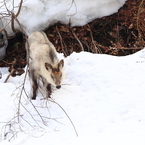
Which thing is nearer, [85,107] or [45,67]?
[85,107]

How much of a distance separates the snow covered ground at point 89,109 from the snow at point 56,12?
9.03 ft

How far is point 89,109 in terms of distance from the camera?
4793mm

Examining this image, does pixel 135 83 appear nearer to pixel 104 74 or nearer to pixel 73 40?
pixel 104 74

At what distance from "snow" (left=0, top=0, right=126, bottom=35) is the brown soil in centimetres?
24

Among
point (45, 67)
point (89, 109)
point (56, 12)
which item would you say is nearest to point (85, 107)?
point (89, 109)

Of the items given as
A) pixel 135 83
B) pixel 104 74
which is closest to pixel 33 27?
pixel 104 74

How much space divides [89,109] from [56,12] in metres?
4.73

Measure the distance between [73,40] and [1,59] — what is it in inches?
102

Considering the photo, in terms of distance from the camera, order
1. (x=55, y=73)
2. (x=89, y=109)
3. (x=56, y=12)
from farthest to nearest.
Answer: (x=56, y=12) → (x=55, y=73) → (x=89, y=109)

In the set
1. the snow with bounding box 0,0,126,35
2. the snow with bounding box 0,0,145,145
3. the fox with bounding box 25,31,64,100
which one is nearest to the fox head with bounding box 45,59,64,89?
the fox with bounding box 25,31,64,100

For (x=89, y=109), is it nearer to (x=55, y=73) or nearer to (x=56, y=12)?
(x=55, y=73)

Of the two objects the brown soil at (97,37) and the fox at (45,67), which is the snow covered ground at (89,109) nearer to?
the fox at (45,67)

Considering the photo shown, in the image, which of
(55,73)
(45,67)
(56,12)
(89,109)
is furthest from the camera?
(56,12)

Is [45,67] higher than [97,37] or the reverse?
higher
